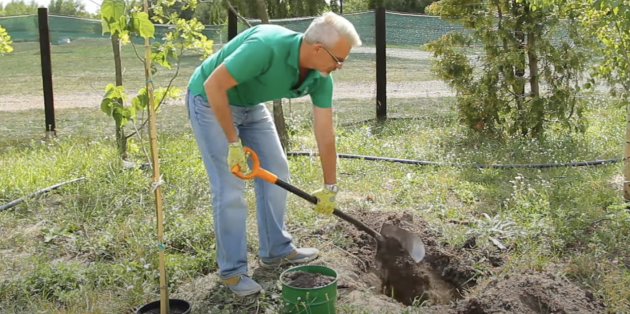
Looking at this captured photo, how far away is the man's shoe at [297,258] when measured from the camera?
10.5ft

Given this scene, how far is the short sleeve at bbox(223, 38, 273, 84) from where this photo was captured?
246 centimetres

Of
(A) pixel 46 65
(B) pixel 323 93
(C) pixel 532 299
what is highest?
(A) pixel 46 65

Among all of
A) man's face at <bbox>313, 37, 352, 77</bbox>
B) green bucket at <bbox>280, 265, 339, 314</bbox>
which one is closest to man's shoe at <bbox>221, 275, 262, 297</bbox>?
green bucket at <bbox>280, 265, 339, 314</bbox>

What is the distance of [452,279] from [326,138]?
111 centimetres

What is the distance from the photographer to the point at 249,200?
4.27 meters

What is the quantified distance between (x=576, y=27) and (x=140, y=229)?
187 inches

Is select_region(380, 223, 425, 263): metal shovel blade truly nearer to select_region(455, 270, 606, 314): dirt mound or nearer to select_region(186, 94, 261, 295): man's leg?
select_region(455, 270, 606, 314): dirt mound

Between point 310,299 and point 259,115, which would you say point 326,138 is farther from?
point 310,299

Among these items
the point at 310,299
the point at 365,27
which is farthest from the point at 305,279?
the point at 365,27

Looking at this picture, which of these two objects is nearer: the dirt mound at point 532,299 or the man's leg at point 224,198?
the dirt mound at point 532,299

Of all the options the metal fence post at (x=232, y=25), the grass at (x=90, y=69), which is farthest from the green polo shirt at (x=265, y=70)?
the grass at (x=90, y=69)

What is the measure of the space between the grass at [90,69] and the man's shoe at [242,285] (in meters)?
6.84

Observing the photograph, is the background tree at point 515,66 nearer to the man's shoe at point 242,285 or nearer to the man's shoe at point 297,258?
the man's shoe at point 297,258

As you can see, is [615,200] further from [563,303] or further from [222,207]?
[222,207]
